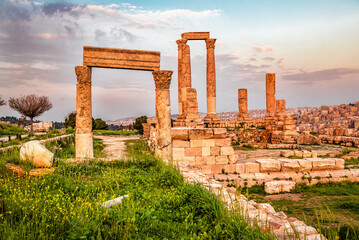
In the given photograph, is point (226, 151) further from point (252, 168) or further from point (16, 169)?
point (16, 169)

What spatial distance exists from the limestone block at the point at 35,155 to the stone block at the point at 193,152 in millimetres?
5576

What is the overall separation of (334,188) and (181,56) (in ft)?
59.1

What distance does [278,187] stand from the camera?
9.49m

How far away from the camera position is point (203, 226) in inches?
149

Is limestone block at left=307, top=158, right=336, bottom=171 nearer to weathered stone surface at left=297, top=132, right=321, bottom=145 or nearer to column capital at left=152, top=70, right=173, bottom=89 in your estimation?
column capital at left=152, top=70, right=173, bottom=89

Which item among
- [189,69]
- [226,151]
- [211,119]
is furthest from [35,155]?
[211,119]

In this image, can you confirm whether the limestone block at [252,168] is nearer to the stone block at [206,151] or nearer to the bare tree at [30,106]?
the stone block at [206,151]

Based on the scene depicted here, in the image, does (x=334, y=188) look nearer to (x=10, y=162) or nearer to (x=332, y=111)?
(x=10, y=162)

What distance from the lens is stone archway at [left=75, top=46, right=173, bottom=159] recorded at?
9.45 meters

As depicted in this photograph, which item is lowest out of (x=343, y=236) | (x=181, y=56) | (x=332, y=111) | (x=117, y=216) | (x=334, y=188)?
(x=334, y=188)

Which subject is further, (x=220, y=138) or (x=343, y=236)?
(x=220, y=138)

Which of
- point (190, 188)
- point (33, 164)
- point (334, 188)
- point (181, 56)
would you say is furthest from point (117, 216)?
point (181, 56)

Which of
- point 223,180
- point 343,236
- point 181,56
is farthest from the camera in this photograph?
point 181,56

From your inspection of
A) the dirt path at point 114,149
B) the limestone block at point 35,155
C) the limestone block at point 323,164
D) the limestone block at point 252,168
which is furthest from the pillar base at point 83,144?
the limestone block at point 323,164
